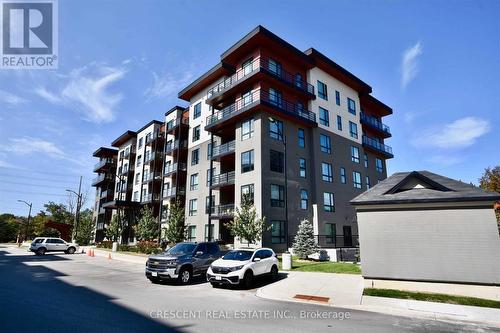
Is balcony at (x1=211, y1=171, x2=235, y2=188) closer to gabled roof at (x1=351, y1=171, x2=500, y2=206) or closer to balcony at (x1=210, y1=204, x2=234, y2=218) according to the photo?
balcony at (x1=210, y1=204, x2=234, y2=218)

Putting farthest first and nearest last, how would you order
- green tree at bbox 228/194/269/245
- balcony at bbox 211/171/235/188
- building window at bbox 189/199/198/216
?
building window at bbox 189/199/198/216 → balcony at bbox 211/171/235/188 → green tree at bbox 228/194/269/245

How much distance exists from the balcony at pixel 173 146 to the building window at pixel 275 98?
15626 millimetres

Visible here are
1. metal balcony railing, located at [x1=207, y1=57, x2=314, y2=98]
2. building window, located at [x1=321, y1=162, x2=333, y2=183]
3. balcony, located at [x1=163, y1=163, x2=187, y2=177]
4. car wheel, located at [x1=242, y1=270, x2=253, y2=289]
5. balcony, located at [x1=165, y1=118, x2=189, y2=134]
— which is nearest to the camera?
car wheel, located at [x1=242, y1=270, x2=253, y2=289]

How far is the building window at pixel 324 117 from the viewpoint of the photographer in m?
34.2

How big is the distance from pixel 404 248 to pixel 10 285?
17327 millimetres

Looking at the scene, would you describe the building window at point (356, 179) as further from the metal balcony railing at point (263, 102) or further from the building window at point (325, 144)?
the metal balcony railing at point (263, 102)

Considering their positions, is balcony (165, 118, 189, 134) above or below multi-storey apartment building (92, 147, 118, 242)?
above

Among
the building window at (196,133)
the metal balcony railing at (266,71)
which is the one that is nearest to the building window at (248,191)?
the metal balcony railing at (266,71)

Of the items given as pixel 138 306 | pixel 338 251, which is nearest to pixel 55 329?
pixel 138 306

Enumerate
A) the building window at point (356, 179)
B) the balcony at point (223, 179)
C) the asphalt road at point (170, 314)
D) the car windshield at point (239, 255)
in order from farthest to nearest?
the building window at point (356, 179)
the balcony at point (223, 179)
the car windshield at point (239, 255)
the asphalt road at point (170, 314)

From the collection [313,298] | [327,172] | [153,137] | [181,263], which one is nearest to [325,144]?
[327,172]

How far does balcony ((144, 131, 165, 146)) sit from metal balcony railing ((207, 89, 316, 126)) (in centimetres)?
1461

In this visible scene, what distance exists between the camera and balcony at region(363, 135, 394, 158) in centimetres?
4033

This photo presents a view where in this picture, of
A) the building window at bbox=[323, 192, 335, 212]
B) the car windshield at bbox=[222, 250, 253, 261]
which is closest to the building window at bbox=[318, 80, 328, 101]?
the building window at bbox=[323, 192, 335, 212]
